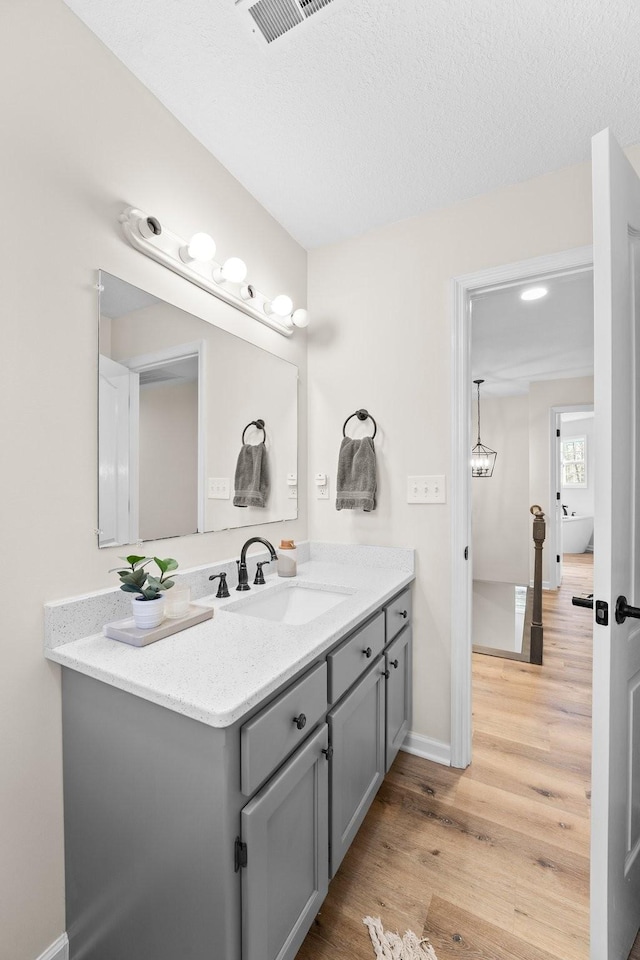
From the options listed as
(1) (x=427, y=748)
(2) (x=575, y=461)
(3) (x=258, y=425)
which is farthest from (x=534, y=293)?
(2) (x=575, y=461)

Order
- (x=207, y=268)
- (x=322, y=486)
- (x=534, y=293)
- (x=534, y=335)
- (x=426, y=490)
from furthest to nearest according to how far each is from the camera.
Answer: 1. (x=534, y=335)
2. (x=534, y=293)
3. (x=322, y=486)
4. (x=426, y=490)
5. (x=207, y=268)

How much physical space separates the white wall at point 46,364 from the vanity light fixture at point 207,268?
53 mm

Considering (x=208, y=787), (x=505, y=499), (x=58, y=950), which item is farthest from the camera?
(x=505, y=499)

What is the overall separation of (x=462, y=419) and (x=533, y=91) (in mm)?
1117

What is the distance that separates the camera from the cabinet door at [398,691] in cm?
168

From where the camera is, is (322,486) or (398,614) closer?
(398,614)

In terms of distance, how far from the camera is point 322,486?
2.26m

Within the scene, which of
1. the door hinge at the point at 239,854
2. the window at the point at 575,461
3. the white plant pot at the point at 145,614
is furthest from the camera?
the window at the point at 575,461

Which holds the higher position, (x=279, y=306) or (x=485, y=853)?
(x=279, y=306)

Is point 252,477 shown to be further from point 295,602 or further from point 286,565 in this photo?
point 295,602

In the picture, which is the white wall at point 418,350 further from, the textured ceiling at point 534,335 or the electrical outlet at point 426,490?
the textured ceiling at point 534,335

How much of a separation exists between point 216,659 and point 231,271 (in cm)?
135

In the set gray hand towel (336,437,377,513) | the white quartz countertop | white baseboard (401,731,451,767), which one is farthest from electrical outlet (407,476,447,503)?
white baseboard (401,731,451,767)

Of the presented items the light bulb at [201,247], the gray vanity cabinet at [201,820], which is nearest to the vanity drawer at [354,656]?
the gray vanity cabinet at [201,820]
